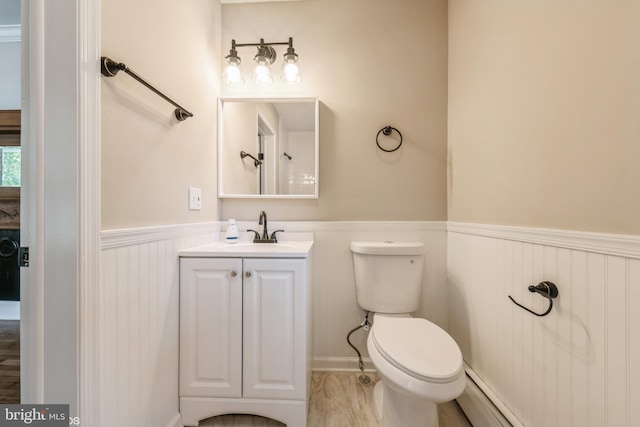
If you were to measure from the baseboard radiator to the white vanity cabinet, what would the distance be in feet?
2.71

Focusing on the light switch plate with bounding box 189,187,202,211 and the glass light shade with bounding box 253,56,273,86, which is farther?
the glass light shade with bounding box 253,56,273,86

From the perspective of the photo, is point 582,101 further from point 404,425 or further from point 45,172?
point 45,172

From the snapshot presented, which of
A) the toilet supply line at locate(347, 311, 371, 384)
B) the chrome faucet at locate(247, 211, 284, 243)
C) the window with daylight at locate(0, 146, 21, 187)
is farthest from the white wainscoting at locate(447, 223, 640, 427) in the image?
the window with daylight at locate(0, 146, 21, 187)

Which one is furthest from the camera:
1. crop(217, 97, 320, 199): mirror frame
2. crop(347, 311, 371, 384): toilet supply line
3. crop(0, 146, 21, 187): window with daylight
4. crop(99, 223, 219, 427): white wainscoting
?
crop(0, 146, 21, 187): window with daylight

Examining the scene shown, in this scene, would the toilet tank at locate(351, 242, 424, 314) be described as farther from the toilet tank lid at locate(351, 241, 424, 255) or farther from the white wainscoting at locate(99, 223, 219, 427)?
the white wainscoting at locate(99, 223, 219, 427)

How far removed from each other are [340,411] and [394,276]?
750 mm

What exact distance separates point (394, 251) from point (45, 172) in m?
1.43

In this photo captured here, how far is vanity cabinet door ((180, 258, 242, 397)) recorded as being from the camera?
1153 mm

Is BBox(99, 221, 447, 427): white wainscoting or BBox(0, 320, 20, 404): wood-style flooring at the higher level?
BBox(99, 221, 447, 427): white wainscoting

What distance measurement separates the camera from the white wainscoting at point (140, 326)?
797 mm

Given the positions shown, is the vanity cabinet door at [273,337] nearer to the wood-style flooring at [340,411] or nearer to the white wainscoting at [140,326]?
the wood-style flooring at [340,411]

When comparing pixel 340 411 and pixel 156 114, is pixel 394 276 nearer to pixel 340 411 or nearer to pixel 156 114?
pixel 340 411

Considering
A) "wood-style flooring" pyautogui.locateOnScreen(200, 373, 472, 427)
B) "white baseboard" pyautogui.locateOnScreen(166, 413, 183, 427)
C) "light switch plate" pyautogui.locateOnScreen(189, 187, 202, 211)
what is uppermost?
"light switch plate" pyautogui.locateOnScreen(189, 187, 202, 211)

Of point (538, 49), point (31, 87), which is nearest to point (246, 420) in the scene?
point (31, 87)
